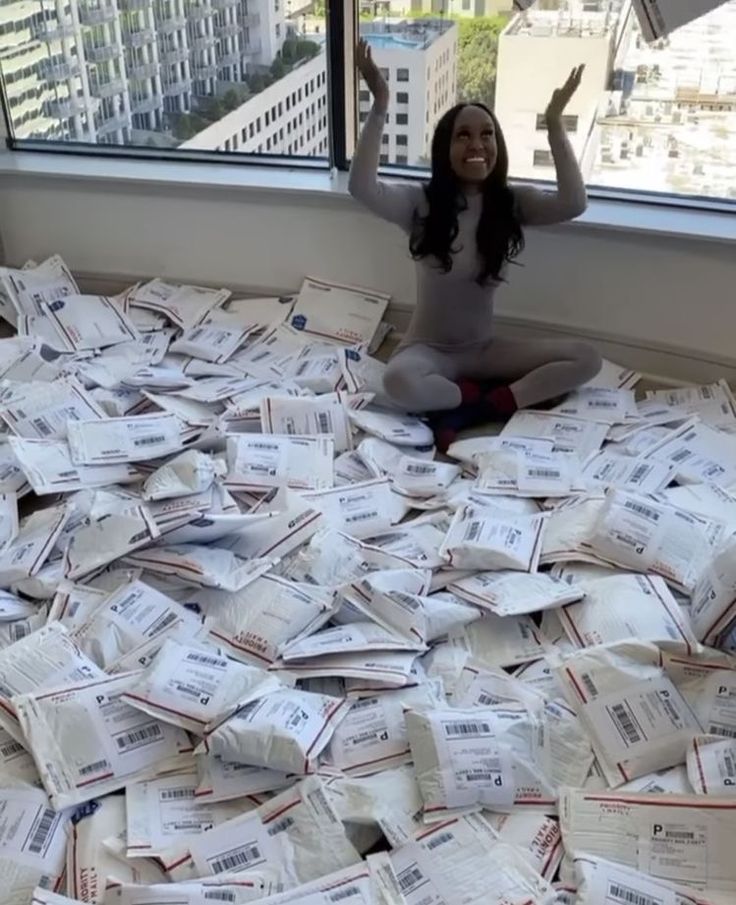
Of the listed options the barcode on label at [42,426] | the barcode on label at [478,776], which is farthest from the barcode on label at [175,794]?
the barcode on label at [42,426]

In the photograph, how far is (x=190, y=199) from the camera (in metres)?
2.26

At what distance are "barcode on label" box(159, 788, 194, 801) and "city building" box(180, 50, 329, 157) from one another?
160 cm

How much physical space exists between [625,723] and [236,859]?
50 cm

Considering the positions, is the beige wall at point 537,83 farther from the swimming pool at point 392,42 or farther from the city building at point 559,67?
the swimming pool at point 392,42

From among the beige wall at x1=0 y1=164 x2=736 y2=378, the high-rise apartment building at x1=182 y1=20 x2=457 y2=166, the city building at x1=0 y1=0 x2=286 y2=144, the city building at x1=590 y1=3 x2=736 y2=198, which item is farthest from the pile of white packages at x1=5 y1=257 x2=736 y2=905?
the city building at x1=0 y1=0 x2=286 y2=144

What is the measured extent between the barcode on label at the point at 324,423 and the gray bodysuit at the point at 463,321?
0.15 meters

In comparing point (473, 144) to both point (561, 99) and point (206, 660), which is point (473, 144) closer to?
point (561, 99)

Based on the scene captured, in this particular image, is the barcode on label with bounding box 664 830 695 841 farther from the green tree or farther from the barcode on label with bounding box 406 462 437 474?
the green tree

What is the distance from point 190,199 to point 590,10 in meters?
1.01

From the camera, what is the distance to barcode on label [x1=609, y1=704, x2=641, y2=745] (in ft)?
3.76

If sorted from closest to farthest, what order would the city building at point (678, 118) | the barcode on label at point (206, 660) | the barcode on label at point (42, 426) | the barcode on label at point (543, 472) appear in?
the barcode on label at point (206, 660)
the barcode on label at point (543, 472)
the barcode on label at point (42, 426)
the city building at point (678, 118)

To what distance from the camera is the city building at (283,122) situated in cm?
216

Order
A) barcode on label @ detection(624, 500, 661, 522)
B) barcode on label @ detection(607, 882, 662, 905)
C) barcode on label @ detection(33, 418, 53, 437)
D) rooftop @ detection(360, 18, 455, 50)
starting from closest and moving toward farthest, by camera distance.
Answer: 1. barcode on label @ detection(607, 882, 662, 905)
2. barcode on label @ detection(624, 500, 661, 522)
3. barcode on label @ detection(33, 418, 53, 437)
4. rooftop @ detection(360, 18, 455, 50)

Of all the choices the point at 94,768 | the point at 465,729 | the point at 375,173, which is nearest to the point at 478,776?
the point at 465,729
